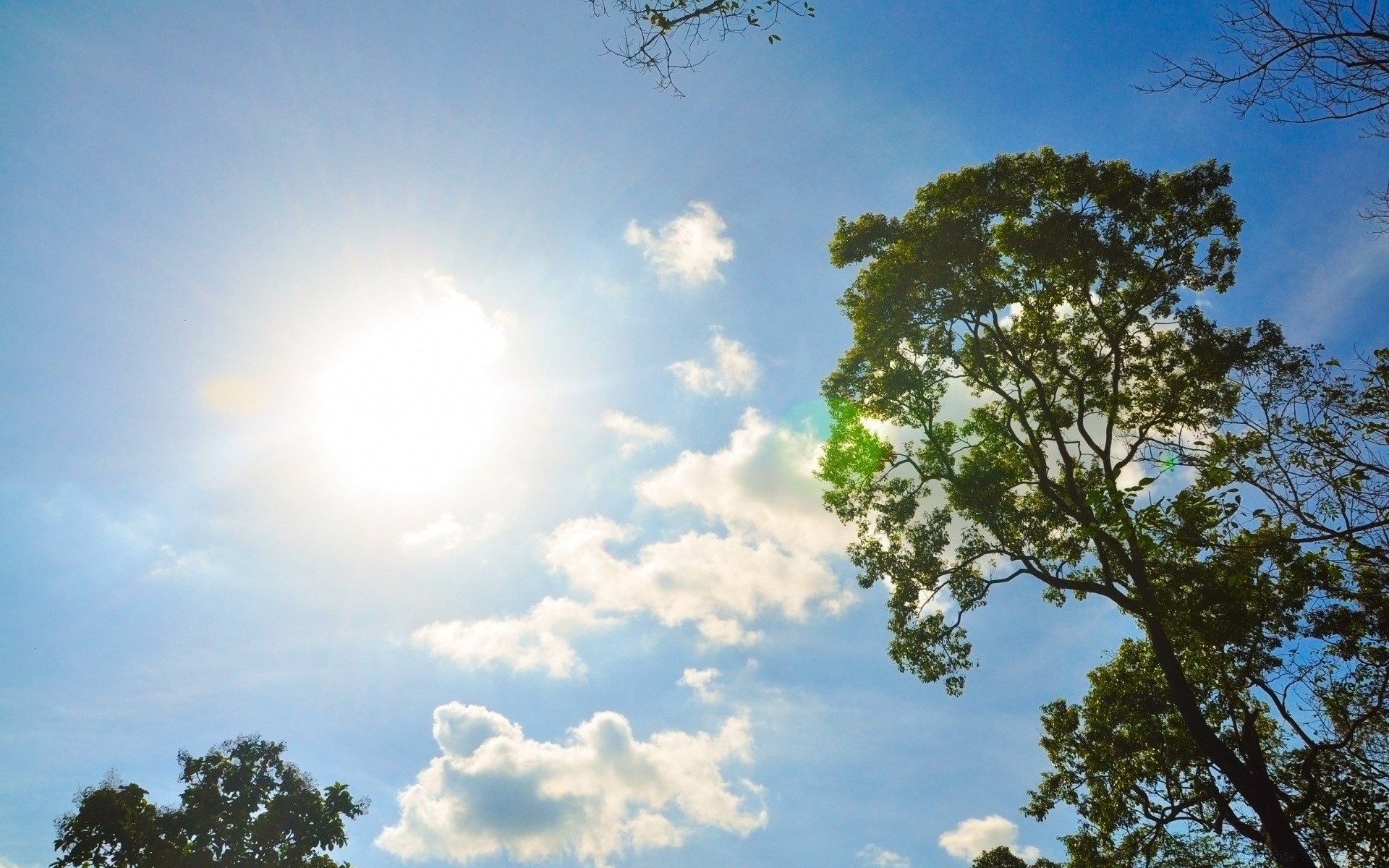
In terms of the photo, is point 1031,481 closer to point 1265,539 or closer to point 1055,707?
point 1055,707

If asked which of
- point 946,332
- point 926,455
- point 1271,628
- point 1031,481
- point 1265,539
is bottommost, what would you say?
point 1265,539

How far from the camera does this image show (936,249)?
16391mm

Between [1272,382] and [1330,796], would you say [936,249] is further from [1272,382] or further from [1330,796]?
[1330,796]

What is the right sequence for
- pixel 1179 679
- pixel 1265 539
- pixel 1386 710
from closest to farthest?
pixel 1265 539 < pixel 1386 710 < pixel 1179 679

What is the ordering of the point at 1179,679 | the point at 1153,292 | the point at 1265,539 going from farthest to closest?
the point at 1153,292 < the point at 1179,679 < the point at 1265,539

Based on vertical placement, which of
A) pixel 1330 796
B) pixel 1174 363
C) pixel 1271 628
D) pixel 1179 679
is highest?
pixel 1174 363

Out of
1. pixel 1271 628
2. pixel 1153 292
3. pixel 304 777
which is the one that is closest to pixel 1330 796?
pixel 1271 628

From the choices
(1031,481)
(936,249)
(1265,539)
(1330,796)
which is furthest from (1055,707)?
(1265,539)

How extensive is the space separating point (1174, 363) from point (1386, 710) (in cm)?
811

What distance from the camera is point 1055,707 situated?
736 inches

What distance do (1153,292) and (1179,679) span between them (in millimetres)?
8907

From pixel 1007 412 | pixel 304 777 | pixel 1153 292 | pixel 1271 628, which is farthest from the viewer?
pixel 304 777

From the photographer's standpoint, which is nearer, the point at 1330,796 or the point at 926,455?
the point at 1330,796

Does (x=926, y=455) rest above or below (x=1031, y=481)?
above
